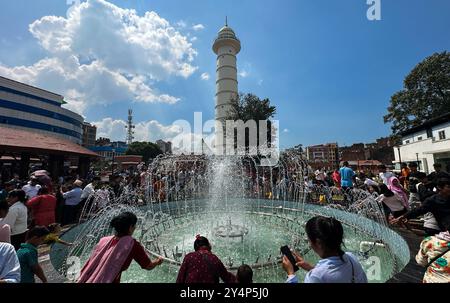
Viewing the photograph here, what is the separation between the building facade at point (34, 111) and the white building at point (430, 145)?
211ft

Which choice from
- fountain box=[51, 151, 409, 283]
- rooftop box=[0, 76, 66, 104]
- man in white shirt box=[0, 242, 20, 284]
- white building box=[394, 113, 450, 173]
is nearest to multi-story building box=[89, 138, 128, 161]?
rooftop box=[0, 76, 66, 104]

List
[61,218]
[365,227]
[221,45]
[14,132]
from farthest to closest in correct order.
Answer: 1. [221,45]
2. [14,132]
3. [61,218]
4. [365,227]

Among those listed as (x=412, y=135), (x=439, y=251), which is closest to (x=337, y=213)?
(x=439, y=251)

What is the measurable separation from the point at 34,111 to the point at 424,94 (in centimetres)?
6757

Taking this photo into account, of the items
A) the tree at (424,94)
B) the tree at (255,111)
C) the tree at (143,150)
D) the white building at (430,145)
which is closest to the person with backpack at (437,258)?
the tree at (255,111)

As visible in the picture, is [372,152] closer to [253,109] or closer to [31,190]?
[253,109]

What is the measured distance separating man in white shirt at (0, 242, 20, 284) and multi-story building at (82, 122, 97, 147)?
97.8 meters

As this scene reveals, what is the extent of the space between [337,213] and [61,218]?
11.0 meters

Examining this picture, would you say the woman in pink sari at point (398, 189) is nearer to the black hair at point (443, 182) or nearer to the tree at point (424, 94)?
the black hair at point (443, 182)

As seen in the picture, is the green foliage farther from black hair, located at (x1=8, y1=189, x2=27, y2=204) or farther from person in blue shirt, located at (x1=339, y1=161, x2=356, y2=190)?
black hair, located at (x1=8, y1=189, x2=27, y2=204)

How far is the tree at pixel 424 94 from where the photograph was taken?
26.0 m
